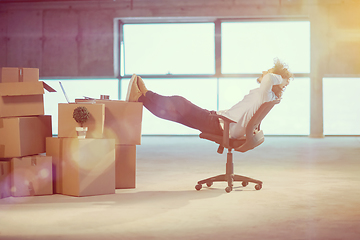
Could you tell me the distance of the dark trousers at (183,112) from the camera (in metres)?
3.26

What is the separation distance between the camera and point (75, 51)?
34.1 ft

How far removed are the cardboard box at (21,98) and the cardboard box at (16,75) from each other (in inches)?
3.2

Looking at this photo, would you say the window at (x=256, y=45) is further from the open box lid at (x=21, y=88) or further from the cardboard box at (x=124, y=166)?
the open box lid at (x=21, y=88)

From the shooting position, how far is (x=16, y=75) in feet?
10.5

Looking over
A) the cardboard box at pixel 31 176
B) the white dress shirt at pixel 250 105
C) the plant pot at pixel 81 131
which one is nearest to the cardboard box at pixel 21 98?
the cardboard box at pixel 31 176

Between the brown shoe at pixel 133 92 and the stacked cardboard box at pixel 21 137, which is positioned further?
the brown shoe at pixel 133 92

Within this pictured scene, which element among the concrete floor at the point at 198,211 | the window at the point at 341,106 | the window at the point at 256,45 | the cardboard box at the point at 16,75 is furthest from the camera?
the window at the point at 256,45

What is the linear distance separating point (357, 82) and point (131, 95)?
329 inches

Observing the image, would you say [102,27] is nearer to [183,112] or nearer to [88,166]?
[183,112]

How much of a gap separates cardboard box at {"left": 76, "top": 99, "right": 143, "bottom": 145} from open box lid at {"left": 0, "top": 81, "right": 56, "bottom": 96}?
0.47 m

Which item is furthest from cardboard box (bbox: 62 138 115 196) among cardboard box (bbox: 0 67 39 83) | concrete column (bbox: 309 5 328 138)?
concrete column (bbox: 309 5 328 138)

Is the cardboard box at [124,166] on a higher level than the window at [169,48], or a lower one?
lower

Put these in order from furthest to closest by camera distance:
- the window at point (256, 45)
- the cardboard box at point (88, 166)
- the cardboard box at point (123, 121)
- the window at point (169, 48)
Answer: the window at point (169, 48) → the window at point (256, 45) → the cardboard box at point (123, 121) → the cardboard box at point (88, 166)

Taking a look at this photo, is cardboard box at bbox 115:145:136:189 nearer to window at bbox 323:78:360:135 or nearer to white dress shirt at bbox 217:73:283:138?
white dress shirt at bbox 217:73:283:138
